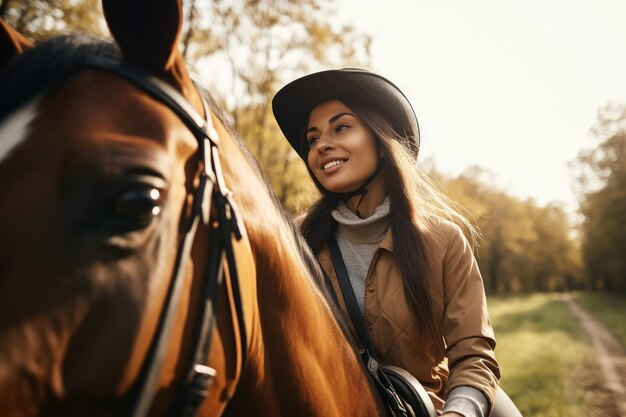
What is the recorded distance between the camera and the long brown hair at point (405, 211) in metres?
2.32

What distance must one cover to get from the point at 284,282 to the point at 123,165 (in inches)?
26.8

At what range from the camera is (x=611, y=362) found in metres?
13.5

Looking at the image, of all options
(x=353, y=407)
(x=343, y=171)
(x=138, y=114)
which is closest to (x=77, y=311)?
(x=138, y=114)

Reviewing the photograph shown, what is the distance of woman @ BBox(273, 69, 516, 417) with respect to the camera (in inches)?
87.3

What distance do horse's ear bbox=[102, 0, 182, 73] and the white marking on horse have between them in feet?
0.89

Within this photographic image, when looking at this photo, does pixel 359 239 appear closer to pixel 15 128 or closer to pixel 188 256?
pixel 188 256

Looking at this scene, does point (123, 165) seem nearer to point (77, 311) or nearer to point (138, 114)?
point (138, 114)

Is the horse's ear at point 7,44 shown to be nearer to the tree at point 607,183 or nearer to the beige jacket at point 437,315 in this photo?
the beige jacket at point 437,315

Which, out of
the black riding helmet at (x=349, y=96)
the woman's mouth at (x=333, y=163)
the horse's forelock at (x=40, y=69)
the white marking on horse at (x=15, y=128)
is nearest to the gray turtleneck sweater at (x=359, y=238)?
the woman's mouth at (x=333, y=163)

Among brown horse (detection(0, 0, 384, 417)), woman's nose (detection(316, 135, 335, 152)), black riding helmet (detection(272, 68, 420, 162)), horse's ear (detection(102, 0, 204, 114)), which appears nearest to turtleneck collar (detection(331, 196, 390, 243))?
woman's nose (detection(316, 135, 335, 152))

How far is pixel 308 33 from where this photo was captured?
13.1 meters

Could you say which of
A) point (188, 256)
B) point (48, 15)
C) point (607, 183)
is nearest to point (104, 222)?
point (188, 256)

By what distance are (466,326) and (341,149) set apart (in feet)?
3.86

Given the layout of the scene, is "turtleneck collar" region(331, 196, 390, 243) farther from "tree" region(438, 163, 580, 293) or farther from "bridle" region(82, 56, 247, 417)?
"tree" region(438, 163, 580, 293)
